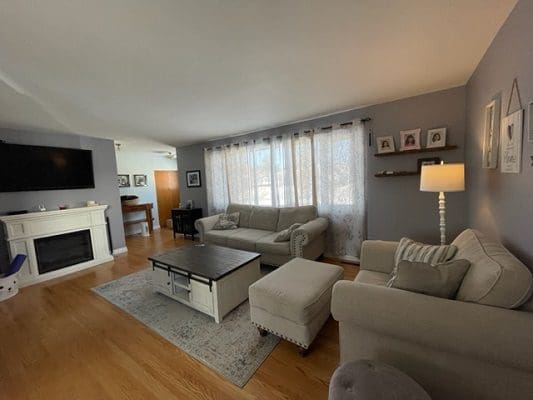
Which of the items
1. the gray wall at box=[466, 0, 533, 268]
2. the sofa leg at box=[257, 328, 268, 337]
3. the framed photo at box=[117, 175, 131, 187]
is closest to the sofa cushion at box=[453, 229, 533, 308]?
the gray wall at box=[466, 0, 533, 268]

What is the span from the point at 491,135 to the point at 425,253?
104 centimetres

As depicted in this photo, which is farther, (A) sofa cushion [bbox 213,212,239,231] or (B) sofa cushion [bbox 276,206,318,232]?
(A) sofa cushion [bbox 213,212,239,231]

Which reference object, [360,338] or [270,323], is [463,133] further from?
[270,323]

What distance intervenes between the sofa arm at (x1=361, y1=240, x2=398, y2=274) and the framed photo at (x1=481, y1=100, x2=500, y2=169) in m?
0.93

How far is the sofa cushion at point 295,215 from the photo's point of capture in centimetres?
352

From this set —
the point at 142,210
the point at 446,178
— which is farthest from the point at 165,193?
the point at 446,178

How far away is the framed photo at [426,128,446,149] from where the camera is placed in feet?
8.78

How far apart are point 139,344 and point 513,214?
281 cm

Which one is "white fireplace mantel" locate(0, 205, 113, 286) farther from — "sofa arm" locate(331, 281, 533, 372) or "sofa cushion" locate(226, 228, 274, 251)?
"sofa arm" locate(331, 281, 533, 372)

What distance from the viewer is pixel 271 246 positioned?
3.14 metres

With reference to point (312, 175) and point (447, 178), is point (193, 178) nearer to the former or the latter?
point (312, 175)

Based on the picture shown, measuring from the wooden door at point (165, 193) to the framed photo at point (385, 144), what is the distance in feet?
19.9

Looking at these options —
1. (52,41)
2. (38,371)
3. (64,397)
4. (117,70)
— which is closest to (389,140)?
(117,70)

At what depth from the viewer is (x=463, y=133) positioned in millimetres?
2609
